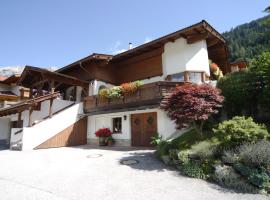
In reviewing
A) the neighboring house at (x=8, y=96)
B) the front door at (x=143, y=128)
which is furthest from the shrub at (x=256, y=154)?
the neighboring house at (x=8, y=96)

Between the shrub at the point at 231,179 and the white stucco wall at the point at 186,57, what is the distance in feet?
32.4

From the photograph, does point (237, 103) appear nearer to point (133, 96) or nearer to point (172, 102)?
point (172, 102)

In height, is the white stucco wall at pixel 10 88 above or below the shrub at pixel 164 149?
above

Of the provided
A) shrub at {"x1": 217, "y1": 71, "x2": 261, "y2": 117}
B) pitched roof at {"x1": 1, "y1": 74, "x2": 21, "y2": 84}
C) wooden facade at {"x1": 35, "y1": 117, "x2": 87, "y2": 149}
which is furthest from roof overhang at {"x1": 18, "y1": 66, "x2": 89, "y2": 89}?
shrub at {"x1": 217, "y1": 71, "x2": 261, "y2": 117}

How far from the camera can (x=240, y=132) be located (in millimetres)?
8078

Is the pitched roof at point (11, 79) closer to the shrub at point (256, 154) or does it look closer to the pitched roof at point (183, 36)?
the pitched roof at point (183, 36)

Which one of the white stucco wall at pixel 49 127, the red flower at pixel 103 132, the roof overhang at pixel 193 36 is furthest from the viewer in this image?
the red flower at pixel 103 132

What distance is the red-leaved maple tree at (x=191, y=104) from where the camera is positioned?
9.70 meters

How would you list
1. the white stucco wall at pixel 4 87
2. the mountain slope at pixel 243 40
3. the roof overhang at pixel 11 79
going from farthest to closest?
the mountain slope at pixel 243 40 < the white stucco wall at pixel 4 87 < the roof overhang at pixel 11 79

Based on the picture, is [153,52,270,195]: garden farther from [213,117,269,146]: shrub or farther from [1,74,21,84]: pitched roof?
[1,74,21,84]: pitched roof

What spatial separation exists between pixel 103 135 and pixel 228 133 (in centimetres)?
1077

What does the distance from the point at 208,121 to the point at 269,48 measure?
545 cm

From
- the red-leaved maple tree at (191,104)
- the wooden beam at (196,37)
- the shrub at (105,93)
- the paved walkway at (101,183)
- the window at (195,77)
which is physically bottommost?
the paved walkway at (101,183)

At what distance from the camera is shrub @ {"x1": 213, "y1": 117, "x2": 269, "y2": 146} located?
8008mm
